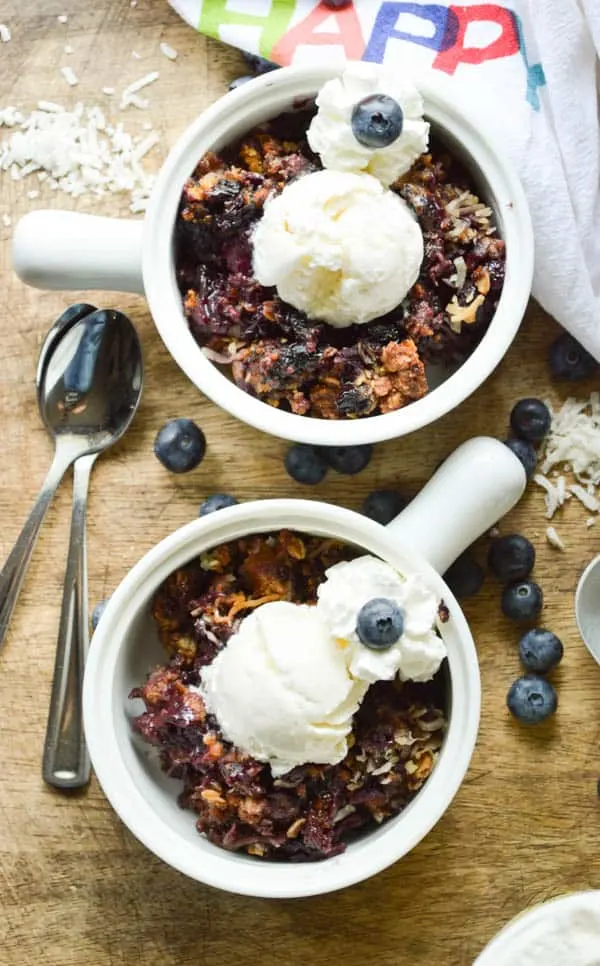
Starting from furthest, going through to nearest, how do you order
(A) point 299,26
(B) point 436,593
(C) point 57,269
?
1. (A) point 299,26
2. (C) point 57,269
3. (B) point 436,593

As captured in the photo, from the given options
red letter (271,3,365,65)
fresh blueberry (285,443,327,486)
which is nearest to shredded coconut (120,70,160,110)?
red letter (271,3,365,65)

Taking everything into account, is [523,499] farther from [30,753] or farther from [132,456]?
[30,753]

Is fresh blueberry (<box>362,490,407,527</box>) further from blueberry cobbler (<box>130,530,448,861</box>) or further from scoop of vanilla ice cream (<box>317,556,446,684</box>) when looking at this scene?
scoop of vanilla ice cream (<box>317,556,446,684</box>)

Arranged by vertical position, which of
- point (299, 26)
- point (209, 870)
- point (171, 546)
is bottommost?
point (209, 870)

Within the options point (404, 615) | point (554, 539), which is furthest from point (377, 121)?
point (554, 539)

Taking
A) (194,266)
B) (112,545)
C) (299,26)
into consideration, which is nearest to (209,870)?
(112,545)

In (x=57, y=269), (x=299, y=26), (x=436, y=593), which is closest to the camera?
(x=436, y=593)

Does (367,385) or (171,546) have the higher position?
(367,385)

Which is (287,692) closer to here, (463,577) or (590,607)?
(463,577)
